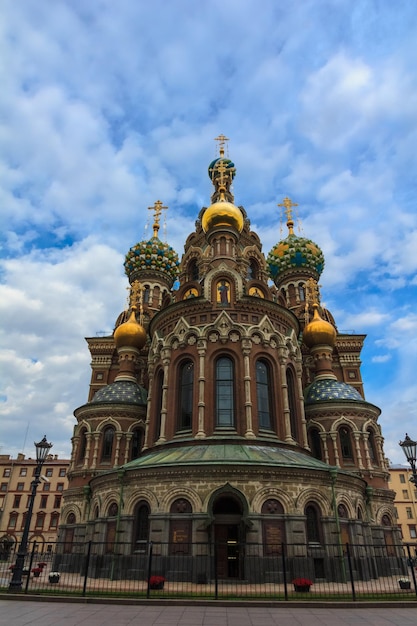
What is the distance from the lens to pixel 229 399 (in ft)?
71.7

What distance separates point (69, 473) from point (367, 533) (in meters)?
16.5

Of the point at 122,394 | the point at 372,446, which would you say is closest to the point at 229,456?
the point at 122,394

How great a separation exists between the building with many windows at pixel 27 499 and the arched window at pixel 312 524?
141 feet

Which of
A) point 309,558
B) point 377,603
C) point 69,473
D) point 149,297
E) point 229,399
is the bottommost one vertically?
point 377,603

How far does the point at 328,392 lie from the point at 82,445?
1508 centimetres

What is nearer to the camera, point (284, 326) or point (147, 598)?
point (147, 598)

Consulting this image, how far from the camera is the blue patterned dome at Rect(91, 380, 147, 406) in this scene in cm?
2755

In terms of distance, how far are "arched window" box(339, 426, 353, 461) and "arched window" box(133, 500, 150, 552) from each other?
12.6 meters

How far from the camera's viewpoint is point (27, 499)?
5762cm

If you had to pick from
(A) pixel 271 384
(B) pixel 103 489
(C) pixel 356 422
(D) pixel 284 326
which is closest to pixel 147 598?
(B) pixel 103 489

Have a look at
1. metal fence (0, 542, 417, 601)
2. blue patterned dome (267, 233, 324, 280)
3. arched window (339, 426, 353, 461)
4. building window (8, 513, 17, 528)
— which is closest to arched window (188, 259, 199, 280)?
blue patterned dome (267, 233, 324, 280)

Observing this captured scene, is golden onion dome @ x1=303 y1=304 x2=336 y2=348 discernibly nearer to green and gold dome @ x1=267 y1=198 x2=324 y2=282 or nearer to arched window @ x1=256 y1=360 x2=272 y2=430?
arched window @ x1=256 y1=360 x2=272 y2=430

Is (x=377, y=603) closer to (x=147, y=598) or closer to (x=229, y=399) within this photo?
(x=147, y=598)

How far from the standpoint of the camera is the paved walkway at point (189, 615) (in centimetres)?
931
